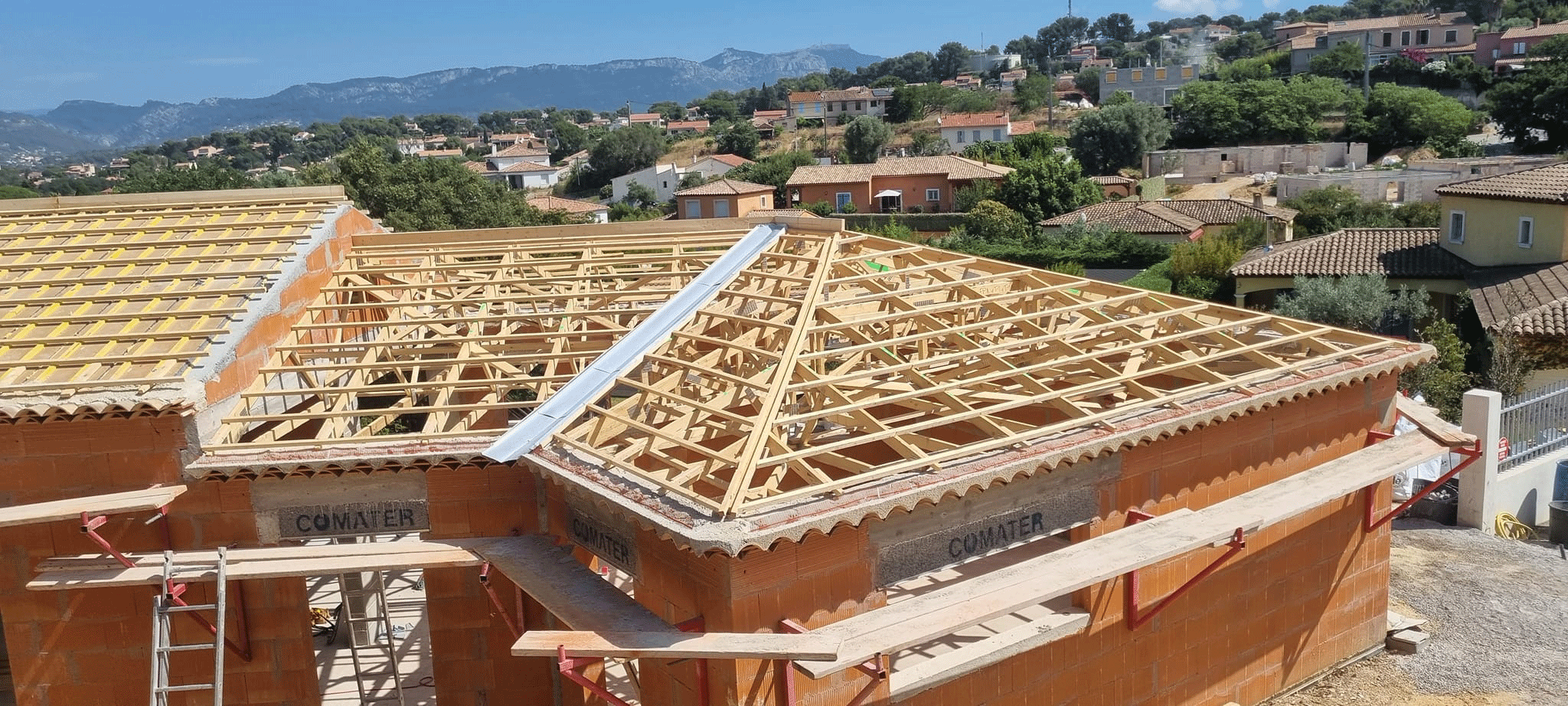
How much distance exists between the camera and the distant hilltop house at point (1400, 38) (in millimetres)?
101625

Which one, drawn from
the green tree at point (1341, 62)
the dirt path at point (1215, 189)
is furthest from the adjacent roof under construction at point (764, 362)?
the green tree at point (1341, 62)

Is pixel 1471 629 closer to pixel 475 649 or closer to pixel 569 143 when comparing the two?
pixel 475 649

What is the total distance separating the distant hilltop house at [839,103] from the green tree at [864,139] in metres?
26.5

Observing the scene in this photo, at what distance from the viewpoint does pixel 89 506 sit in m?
9.89

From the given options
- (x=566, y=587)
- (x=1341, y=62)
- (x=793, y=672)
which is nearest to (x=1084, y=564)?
(x=793, y=672)

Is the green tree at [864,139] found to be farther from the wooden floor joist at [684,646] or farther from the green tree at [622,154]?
the wooden floor joist at [684,646]

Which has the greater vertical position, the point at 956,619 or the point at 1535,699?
the point at 956,619

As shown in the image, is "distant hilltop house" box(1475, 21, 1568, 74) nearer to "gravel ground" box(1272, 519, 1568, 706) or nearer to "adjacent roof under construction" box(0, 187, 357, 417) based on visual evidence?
"gravel ground" box(1272, 519, 1568, 706)

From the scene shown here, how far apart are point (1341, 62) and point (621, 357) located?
318ft

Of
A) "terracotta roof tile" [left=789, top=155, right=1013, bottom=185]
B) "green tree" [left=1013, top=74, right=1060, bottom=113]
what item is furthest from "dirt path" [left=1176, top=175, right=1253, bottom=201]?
"green tree" [left=1013, top=74, right=1060, bottom=113]

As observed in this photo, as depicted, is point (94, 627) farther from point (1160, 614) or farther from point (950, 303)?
point (1160, 614)

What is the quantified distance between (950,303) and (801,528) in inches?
182

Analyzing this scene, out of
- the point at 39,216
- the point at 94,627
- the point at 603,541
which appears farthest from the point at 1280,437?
the point at 39,216

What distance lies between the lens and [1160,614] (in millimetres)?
10945
